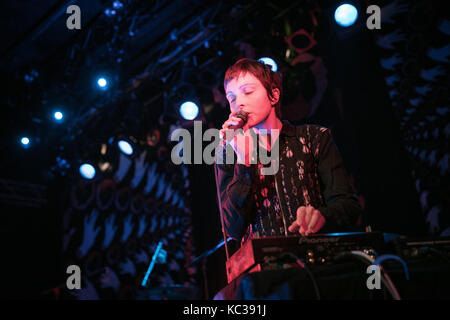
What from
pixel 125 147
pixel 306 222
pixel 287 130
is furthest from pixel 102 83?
pixel 306 222

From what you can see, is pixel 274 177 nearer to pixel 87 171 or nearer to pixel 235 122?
pixel 235 122

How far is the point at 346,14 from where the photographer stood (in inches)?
146

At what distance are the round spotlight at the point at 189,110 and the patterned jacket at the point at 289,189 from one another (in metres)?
2.46

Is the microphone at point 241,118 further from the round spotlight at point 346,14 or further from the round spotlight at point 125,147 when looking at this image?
the round spotlight at point 125,147

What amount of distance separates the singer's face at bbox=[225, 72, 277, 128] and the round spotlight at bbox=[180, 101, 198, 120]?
7.81ft

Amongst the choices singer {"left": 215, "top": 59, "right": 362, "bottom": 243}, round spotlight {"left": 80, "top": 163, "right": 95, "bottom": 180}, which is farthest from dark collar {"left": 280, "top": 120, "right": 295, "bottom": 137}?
round spotlight {"left": 80, "top": 163, "right": 95, "bottom": 180}

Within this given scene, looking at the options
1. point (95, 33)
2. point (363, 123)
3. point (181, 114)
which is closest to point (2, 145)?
point (95, 33)

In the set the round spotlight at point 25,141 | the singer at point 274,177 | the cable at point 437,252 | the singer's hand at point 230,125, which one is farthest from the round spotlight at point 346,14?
the round spotlight at point 25,141

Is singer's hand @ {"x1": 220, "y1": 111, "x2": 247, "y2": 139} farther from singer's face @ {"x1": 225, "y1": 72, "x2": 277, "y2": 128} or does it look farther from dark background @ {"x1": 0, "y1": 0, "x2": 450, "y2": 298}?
dark background @ {"x1": 0, "y1": 0, "x2": 450, "y2": 298}

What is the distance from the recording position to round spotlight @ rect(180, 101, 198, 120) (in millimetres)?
4355

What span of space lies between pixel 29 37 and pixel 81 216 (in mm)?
2956

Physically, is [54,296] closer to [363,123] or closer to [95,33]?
[95,33]

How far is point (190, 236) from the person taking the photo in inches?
201

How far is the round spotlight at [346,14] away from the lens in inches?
145
